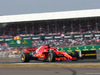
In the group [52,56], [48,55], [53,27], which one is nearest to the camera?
[52,56]

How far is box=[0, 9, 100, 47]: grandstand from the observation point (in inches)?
1406

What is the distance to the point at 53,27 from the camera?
4081cm

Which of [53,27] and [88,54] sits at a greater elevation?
[53,27]

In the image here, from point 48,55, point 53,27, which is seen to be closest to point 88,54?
point 48,55

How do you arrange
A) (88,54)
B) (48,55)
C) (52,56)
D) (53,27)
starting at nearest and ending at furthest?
(52,56), (48,55), (88,54), (53,27)

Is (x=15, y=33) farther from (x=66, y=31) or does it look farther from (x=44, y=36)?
(x=66, y=31)

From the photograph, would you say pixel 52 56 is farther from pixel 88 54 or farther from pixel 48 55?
pixel 88 54

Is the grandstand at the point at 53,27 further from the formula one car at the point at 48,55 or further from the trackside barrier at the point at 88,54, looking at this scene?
the formula one car at the point at 48,55

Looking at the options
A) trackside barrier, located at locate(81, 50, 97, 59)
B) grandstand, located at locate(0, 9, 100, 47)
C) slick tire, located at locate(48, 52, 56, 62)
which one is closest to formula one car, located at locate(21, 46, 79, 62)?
slick tire, located at locate(48, 52, 56, 62)

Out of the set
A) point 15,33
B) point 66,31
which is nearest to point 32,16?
point 15,33

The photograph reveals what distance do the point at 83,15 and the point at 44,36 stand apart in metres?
8.76

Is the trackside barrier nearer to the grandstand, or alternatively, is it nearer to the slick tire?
the slick tire

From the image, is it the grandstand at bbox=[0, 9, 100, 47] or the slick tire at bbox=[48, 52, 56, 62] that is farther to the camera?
the grandstand at bbox=[0, 9, 100, 47]

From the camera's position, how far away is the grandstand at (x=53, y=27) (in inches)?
1406
